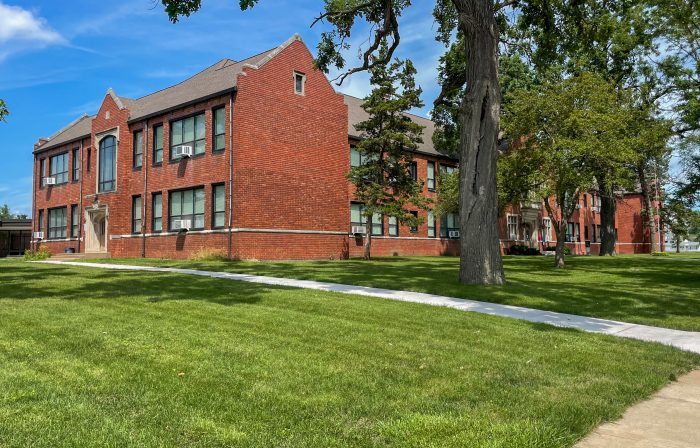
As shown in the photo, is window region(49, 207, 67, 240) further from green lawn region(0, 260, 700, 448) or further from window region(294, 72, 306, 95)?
green lawn region(0, 260, 700, 448)

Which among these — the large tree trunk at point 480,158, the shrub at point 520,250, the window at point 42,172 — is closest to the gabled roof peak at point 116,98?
the window at point 42,172

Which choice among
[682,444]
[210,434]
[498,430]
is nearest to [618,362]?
[682,444]

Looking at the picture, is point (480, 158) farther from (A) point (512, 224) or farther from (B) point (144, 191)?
(A) point (512, 224)

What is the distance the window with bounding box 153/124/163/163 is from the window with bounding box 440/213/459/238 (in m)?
20.4

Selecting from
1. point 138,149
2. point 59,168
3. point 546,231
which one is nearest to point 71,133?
point 59,168

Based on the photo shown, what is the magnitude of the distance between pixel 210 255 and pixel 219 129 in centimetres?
634

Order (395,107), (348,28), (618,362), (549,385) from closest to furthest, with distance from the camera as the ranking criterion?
(549,385) → (618,362) → (348,28) → (395,107)

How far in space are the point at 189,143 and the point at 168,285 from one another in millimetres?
16805

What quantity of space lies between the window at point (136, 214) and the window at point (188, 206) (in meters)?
3.06

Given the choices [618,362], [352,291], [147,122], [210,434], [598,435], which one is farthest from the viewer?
[147,122]

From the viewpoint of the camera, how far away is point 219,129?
2652cm

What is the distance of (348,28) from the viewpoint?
59.8ft

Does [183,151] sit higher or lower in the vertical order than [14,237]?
higher

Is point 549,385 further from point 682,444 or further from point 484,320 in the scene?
point 484,320
